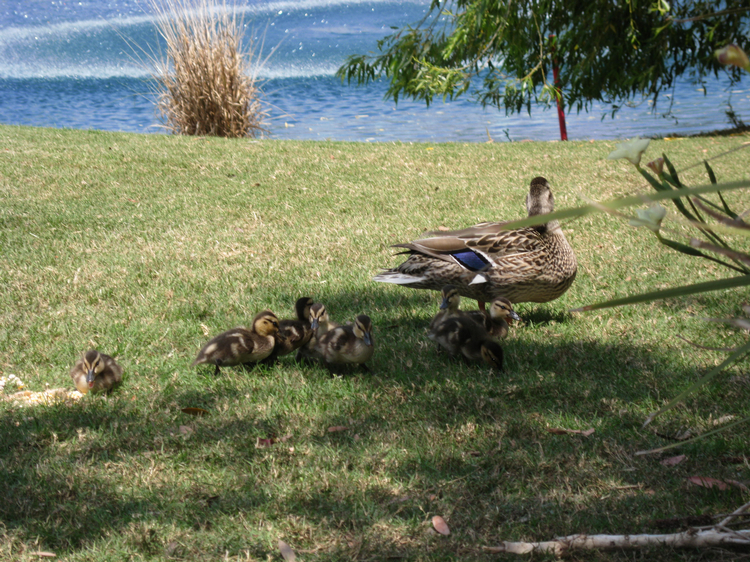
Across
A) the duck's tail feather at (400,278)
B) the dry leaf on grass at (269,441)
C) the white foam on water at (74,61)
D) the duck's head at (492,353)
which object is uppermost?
→ the white foam on water at (74,61)

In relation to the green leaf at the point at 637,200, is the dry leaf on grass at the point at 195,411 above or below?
below

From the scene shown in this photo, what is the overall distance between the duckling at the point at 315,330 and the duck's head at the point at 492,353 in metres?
1.03

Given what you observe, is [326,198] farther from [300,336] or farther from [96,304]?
[300,336]

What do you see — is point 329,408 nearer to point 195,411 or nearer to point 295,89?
point 195,411

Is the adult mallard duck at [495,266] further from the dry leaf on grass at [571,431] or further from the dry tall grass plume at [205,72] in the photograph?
the dry tall grass plume at [205,72]

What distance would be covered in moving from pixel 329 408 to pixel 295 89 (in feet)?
113

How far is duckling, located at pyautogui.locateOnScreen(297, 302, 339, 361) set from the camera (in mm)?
4648

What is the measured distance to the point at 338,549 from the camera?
287 cm

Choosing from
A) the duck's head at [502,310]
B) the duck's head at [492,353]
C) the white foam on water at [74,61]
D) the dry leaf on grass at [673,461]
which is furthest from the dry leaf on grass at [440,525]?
the white foam on water at [74,61]

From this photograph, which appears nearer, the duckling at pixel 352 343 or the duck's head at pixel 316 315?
the duckling at pixel 352 343

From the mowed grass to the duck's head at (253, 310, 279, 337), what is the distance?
291 millimetres

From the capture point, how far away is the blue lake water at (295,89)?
22.3m

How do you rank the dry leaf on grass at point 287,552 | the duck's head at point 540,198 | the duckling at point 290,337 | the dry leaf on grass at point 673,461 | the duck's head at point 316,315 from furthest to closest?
1. the duck's head at point 540,198
2. the duck's head at point 316,315
3. the duckling at point 290,337
4. the dry leaf on grass at point 673,461
5. the dry leaf on grass at point 287,552

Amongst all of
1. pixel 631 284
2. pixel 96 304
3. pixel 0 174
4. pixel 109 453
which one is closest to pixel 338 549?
pixel 109 453
